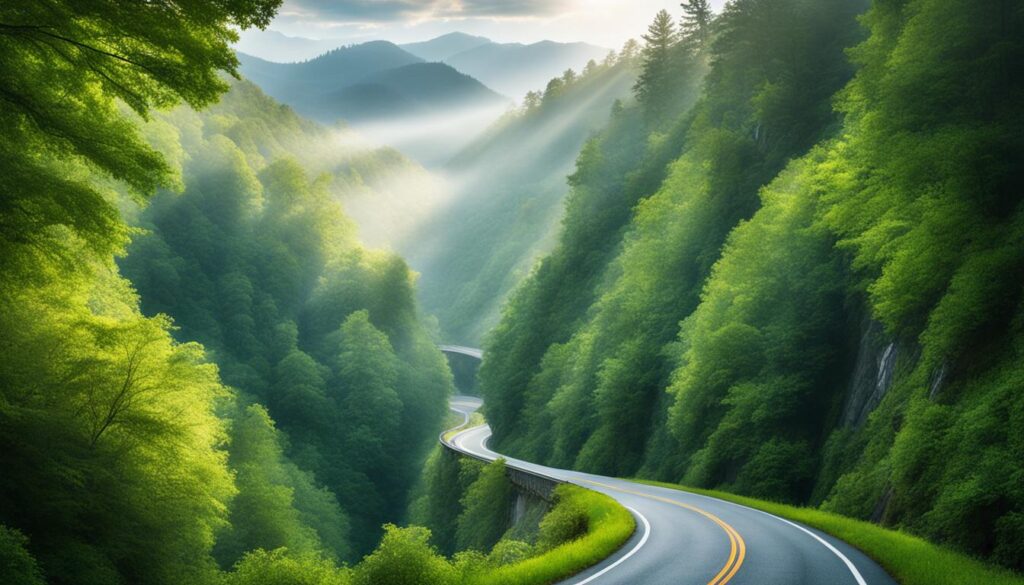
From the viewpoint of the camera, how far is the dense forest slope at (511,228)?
153500 mm

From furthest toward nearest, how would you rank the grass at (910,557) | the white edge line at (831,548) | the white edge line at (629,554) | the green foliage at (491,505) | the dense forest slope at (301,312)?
the dense forest slope at (301,312) < the green foliage at (491,505) < the white edge line at (629,554) < the white edge line at (831,548) < the grass at (910,557)

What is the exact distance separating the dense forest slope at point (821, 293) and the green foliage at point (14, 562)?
21426mm

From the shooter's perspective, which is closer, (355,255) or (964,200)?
(964,200)

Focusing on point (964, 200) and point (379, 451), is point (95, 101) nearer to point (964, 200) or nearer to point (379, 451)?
point (964, 200)

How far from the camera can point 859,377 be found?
32.1m

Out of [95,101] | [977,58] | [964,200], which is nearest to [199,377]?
[95,101]

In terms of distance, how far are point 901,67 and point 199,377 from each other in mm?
27579

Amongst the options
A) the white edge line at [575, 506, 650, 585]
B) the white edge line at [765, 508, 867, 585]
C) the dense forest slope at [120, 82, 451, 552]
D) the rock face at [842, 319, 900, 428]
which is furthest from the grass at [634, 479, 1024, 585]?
the dense forest slope at [120, 82, 451, 552]

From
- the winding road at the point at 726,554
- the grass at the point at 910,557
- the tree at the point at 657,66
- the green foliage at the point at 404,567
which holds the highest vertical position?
the tree at the point at 657,66

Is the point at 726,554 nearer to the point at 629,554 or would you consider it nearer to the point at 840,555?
the point at 629,554

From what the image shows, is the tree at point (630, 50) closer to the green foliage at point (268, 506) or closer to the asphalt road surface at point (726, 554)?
the green foliage at point (268, 506)

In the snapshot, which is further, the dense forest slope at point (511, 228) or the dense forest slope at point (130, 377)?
the dense forest slope at point (511, 228)

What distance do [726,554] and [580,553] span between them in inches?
148

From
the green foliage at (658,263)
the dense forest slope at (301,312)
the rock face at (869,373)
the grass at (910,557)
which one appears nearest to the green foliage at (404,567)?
the grass at (910,557)
